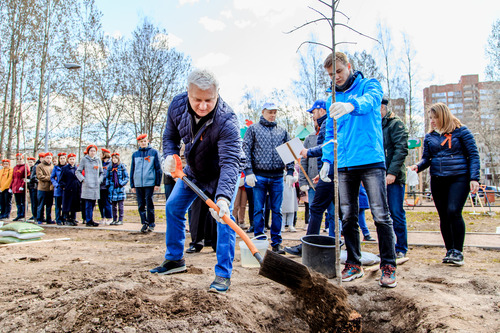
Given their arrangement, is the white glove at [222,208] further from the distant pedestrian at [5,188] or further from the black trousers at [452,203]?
the distant pedestrian at [5,188]

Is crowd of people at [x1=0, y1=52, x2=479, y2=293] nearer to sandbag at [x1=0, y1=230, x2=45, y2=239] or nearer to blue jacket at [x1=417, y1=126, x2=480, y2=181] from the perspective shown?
blue jacket at [x1=417, y1=126, x2=480, y2=181]

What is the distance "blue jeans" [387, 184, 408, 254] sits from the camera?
4332 millimetres

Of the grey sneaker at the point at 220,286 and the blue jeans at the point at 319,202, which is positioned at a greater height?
the blue jeans at the point at 319,202

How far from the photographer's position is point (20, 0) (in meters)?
17.5

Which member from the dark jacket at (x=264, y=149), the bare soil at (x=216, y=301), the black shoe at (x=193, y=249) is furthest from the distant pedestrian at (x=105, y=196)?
the dark jacket at (x=264, y=149)

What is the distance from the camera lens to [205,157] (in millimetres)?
3014

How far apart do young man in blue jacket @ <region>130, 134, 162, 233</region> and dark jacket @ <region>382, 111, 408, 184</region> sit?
191 inches

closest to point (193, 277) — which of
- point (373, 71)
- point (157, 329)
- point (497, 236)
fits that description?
point (157, 329)

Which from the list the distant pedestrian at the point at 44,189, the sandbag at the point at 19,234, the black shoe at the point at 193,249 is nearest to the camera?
the black shoe at the point at 193,249

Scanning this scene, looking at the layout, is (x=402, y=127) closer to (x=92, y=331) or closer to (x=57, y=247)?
(x=92, y=331)

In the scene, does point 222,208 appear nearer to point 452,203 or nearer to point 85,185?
point 452,203

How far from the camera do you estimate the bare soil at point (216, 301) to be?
2.12 metres

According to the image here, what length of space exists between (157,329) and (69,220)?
26.7 ft

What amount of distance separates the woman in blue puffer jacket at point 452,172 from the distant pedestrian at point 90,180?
7651mm
